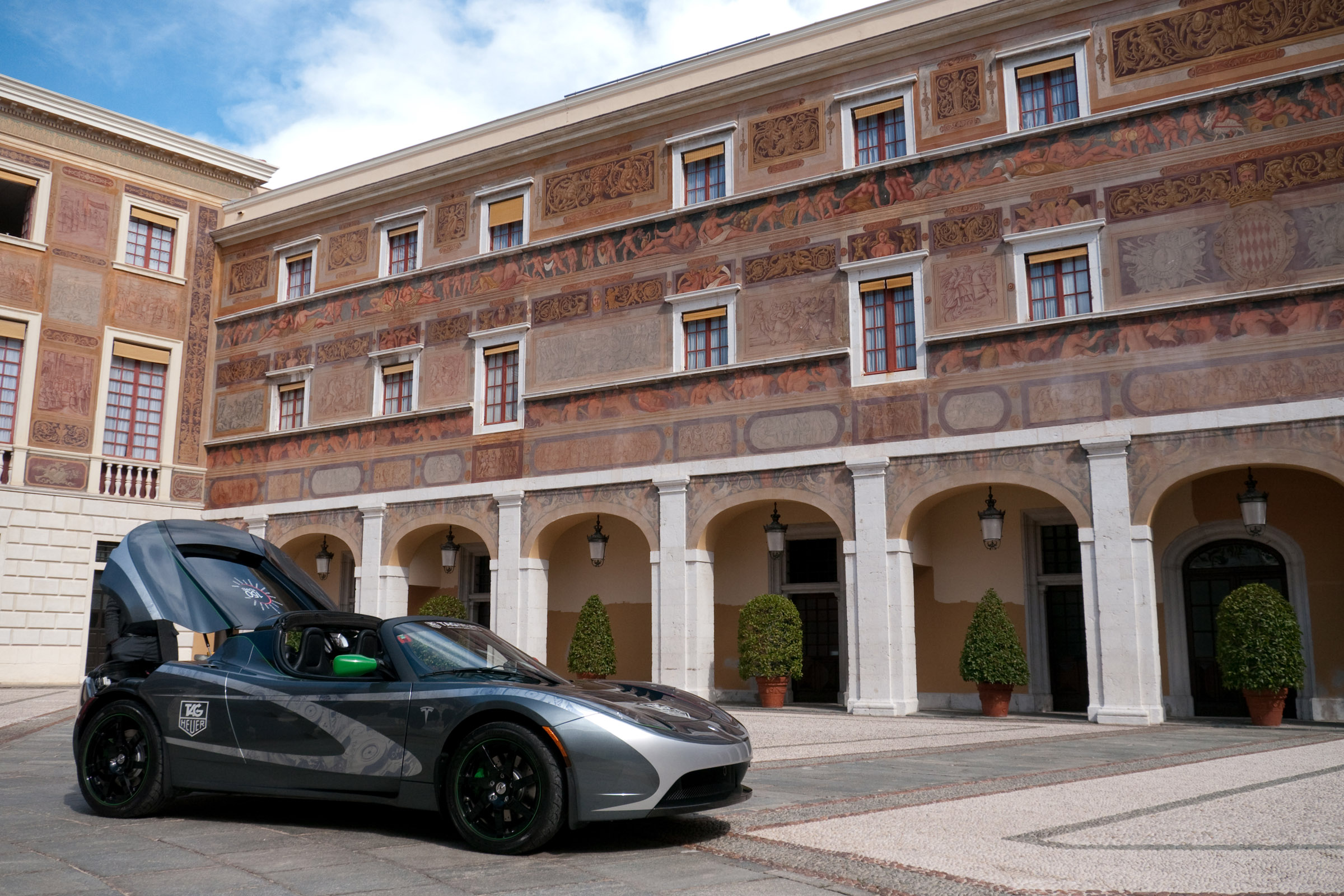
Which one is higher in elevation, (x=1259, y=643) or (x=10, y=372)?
(x=10, y=372)

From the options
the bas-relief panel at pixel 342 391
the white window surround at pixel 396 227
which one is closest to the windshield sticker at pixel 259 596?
the bas-relief panel at pixel 342 391

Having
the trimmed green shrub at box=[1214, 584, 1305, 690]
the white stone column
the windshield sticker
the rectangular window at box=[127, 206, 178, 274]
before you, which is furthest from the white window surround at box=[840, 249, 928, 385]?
the rectangular window at box=[127, 206, 178, 274]

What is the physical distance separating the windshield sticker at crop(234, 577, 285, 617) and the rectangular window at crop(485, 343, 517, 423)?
12414 millimetres

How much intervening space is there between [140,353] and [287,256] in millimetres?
3788

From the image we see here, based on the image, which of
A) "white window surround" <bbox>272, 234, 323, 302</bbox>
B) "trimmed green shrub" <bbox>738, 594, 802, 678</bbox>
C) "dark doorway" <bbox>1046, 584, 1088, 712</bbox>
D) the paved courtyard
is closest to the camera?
the paved courtyard

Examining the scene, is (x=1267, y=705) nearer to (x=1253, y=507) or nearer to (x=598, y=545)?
(x=1253, y=507)

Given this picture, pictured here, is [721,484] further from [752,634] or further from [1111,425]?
[1111,425]

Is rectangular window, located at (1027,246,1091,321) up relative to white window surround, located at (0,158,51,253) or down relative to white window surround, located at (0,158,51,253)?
down

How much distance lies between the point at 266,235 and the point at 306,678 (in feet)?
69.0

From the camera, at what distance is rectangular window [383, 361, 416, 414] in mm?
22156

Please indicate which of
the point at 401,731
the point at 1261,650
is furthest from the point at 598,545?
the point at 401,731

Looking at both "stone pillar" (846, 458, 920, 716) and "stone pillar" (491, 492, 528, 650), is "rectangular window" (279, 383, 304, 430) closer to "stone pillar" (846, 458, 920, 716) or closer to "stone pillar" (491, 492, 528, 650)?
"stone pillar" (491, 492, 528, 650)

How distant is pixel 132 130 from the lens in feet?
78.9

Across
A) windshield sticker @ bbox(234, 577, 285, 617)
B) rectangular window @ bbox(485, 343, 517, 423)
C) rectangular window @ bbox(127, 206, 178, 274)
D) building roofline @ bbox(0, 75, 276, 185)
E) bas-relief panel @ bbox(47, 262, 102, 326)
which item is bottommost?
windshield sticker @ bbox(234, 577, 285, 617)
